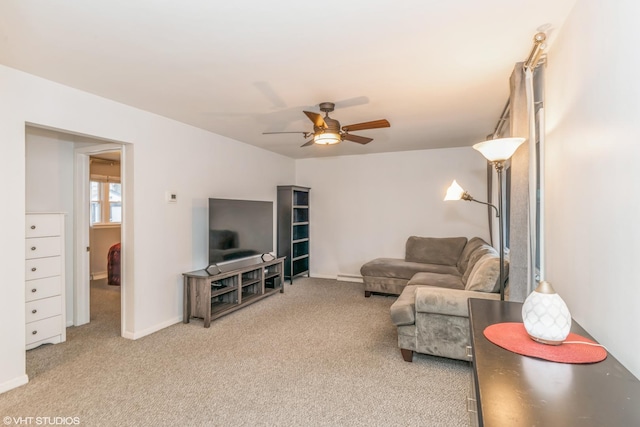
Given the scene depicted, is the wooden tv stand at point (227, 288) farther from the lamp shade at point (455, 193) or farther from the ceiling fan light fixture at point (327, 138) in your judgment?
the lamp shade at point (455, 193)

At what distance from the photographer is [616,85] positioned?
4.00 feet

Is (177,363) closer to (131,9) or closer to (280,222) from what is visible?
(131,9)

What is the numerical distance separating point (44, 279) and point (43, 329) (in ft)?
1.54

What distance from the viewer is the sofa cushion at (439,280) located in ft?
12.8

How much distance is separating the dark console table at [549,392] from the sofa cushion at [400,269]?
366 centimetres

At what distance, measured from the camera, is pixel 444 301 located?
273cm

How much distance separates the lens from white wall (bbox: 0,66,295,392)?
2461 mm

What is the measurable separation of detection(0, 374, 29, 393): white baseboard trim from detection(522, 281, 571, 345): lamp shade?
3348 mm

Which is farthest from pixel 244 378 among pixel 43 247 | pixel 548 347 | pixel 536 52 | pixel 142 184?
pixel 536 52

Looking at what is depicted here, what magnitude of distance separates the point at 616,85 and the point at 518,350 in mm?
1027

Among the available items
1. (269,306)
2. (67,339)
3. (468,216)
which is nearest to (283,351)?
(269,306)
